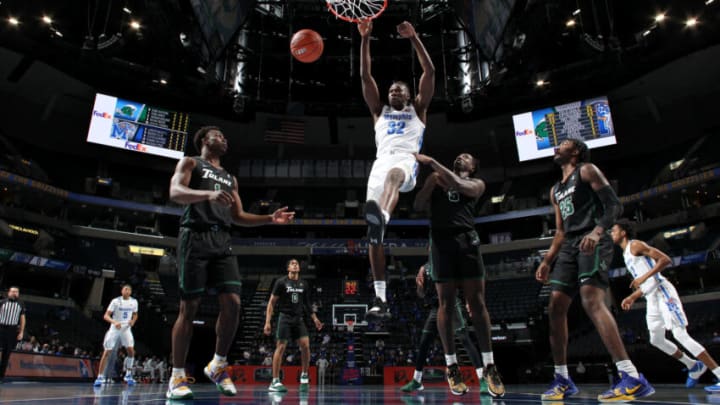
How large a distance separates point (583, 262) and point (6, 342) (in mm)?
10904

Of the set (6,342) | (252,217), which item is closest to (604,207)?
(252,217)

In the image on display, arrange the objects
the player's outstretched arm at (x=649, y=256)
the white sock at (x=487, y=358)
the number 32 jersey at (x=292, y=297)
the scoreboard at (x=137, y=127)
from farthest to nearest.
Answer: the scoreboard at (x=137, y=127) < the number 32 jersey at (x=292, y=297) < the player's outstretched arm at (x=649, y=256) < the white sock at (x=487, y=358)

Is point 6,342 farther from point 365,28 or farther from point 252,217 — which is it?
point 365,28

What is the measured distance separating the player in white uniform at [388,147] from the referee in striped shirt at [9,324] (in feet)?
28.9

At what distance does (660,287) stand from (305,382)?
6065 mm

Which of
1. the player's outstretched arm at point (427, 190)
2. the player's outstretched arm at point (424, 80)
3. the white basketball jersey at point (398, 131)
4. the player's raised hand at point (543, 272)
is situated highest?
the player's outstretched arm at point (424, 80)

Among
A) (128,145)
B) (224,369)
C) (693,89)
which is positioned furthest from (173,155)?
(693,89)

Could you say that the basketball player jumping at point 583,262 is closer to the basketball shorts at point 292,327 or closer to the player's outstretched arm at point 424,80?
the player's outstretched arm at point 424,80

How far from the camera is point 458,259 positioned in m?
5.04

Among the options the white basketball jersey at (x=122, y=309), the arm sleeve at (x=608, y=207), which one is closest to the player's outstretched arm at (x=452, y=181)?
the arm sleeve at (x=608, y=207)

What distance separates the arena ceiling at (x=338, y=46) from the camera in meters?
18.0

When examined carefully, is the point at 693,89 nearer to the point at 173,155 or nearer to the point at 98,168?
the point at 173,155

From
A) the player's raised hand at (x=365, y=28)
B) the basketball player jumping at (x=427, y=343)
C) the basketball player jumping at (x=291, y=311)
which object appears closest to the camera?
the player's raised hand at (x=365, y=28)

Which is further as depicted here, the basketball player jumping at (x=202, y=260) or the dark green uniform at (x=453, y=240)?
the dark green uniform at (x=453, y=240)
